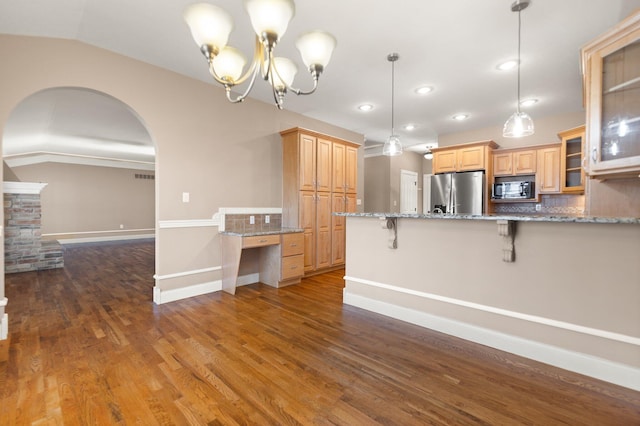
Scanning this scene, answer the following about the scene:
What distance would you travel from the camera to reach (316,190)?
14.7 feet

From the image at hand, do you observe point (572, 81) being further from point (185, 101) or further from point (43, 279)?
point (43, 279)

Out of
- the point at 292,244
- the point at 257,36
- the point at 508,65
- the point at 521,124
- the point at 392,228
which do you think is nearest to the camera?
the point at 257,36

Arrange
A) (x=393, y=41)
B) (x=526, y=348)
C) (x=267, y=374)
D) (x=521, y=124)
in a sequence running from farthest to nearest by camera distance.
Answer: (x=393, y=41) → (x=521, y=124) → (x=526, y=348) → (x=267, y=374)

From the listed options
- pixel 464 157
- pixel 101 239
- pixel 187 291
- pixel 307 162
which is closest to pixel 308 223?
pixel 307 162

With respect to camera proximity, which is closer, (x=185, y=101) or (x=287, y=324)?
(x=287, y=324)

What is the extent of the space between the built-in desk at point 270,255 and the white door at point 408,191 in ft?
14.3

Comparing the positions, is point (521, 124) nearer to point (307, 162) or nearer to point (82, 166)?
point (307, 162)

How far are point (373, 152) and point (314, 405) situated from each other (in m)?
6.73

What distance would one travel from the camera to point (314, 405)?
1.59 m

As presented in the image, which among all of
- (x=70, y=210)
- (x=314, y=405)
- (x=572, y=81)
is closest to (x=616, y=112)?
(x=572, y=81)

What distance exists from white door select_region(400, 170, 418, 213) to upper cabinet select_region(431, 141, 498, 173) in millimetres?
1762

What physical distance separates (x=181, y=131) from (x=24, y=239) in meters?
3.98

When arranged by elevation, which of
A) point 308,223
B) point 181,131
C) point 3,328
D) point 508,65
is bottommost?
point 3,328

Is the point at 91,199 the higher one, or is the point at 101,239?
the point at 91,199
